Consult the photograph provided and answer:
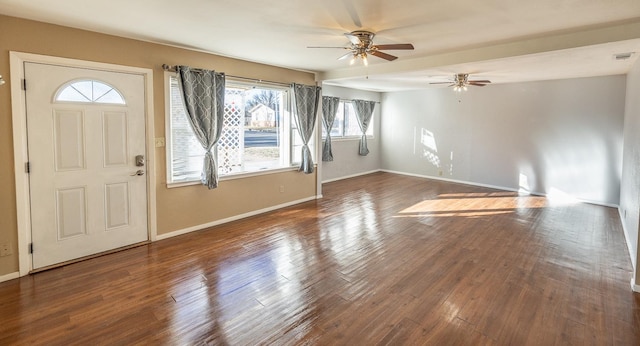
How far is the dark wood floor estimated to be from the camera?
91.9 inches

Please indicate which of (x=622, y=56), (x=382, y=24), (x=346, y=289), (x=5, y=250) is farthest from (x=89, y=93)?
(x=622, y=56)

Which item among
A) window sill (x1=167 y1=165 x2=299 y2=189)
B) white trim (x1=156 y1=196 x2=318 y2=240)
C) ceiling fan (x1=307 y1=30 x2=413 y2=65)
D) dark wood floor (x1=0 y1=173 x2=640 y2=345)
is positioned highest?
ceiling fan (x1=307 y1=30 x2=413 y2=65)

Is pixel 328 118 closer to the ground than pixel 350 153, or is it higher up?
higher up

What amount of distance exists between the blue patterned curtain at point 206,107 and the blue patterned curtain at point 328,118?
359 centimetres

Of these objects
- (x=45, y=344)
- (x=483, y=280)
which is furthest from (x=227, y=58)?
(x=483, y=280)

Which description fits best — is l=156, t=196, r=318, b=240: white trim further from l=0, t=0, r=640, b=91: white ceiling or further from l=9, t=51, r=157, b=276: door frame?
l=0, t=0, r=640, b=91: white ceiling

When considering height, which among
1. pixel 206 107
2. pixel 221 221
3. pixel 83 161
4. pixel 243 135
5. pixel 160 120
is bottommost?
pixel 221 221

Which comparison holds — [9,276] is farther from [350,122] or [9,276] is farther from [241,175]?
[350,122]

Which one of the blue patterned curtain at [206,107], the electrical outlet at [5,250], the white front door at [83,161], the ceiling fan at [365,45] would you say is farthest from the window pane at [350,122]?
the electrical outlet at [5,250]

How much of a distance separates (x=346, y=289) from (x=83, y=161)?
3141mm

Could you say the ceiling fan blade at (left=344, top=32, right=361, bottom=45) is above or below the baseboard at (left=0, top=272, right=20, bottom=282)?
above

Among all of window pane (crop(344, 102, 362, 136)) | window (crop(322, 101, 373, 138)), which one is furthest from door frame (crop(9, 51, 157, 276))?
window pane (crop(344, 102, 362, 136))

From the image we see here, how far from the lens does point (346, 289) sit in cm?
296

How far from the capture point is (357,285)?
9.98 feet
